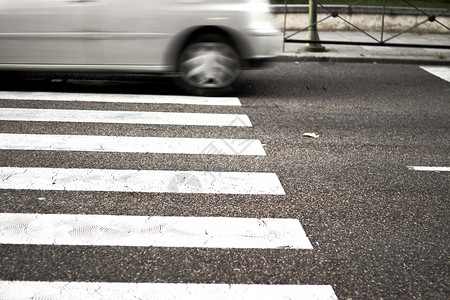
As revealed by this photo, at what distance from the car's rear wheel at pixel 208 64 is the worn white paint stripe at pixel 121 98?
0.66ft

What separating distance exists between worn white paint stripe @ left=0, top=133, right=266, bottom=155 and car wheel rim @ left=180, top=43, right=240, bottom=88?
6.45ft

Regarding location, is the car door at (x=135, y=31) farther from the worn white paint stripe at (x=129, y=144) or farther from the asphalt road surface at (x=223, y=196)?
the worn white paint stripe at (x=129, y=144)

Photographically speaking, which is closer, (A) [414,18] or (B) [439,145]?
(B) [439,145]

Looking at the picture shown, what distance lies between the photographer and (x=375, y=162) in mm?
5496

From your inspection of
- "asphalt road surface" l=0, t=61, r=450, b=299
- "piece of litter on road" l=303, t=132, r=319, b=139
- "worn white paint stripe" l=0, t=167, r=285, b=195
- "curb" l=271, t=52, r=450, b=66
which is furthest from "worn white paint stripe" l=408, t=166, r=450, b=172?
"curb" l=271, t=52, r=450, b=66

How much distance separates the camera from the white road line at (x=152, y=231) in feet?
12.4

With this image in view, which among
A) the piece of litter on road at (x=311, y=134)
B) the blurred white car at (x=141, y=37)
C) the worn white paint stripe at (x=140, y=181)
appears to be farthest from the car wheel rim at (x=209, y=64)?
the worn white paint stripe at (x=140, y=181)

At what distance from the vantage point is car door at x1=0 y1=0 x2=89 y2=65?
7418mm

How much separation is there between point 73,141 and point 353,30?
926 cm

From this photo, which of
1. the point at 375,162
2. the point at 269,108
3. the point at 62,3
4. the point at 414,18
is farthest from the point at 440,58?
the point at 62,3

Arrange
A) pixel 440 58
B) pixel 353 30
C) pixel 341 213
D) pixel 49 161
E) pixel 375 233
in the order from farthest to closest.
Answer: pixel 353 30 → pixel 440 58 → pixel 49 161 → pixel 341 213 → pixel 375 233

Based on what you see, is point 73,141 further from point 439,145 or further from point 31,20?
point 439,145

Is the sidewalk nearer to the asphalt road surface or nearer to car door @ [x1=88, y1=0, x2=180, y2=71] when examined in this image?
the asphalt road surface

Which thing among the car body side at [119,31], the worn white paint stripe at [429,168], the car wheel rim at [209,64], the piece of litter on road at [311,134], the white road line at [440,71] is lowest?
the white road line at [440,71]
